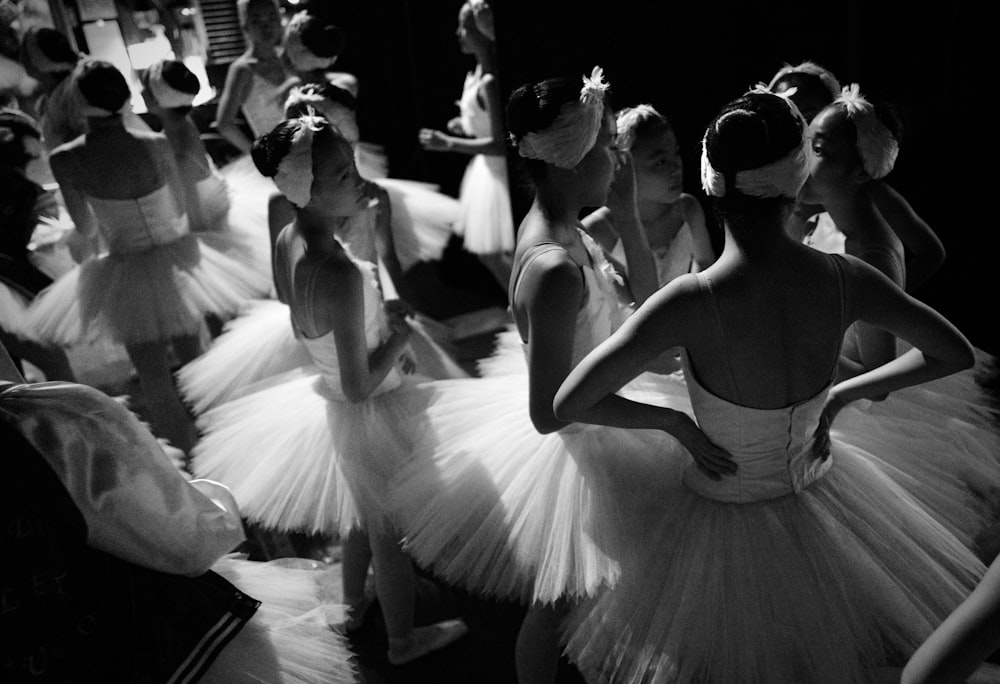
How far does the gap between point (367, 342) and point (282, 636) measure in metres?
0.96

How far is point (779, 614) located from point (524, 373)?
102 cm

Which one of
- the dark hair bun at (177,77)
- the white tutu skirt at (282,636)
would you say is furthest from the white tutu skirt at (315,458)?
the dark hair bun at (177,77)

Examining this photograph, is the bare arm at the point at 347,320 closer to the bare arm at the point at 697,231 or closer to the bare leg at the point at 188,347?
the bare arm at the point at 697,231

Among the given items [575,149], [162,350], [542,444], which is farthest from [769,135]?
[162,350]

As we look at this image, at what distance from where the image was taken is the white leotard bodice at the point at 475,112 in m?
4.24

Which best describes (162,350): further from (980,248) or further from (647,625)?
(980,248)

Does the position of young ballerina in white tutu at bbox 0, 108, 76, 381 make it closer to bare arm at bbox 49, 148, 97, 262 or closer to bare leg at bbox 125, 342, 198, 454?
bare arm at bbox 49, 148, 97, 262

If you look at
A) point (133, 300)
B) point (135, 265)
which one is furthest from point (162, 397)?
point (135, 265)

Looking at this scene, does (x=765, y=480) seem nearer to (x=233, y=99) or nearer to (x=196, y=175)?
(x=196, y=175)

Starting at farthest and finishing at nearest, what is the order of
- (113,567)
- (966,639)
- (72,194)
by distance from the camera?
(72,194) < (113,567) < (966,639)

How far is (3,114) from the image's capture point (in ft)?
11.8

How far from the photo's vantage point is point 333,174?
203 centimetres

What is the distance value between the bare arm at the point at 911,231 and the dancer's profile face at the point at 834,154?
0.33 feet

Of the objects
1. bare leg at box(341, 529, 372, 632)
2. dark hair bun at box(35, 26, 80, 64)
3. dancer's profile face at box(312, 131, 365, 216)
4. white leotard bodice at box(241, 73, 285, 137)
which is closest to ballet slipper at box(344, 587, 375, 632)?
bare leg at box(341, 529, 372, 632)
